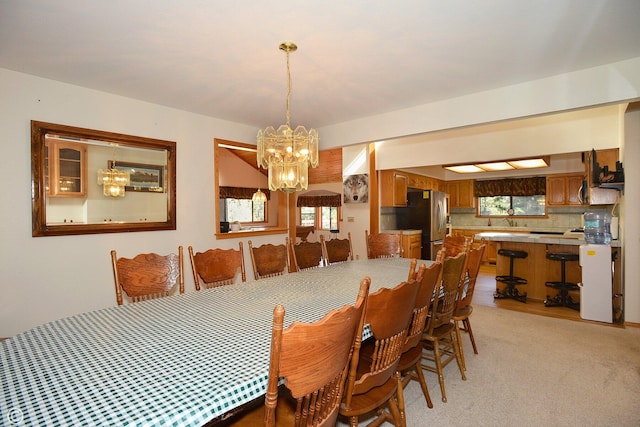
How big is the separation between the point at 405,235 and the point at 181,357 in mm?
5330

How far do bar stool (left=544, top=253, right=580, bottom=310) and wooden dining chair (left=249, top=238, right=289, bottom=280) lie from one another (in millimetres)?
3516

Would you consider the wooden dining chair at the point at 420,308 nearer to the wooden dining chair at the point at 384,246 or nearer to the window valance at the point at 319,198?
the wooden dining chair at the point at 384,246

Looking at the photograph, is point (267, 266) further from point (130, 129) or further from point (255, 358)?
point (130, 129)

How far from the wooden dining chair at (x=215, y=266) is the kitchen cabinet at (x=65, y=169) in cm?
153

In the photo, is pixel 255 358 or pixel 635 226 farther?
pixel 635 226

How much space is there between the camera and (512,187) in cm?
716

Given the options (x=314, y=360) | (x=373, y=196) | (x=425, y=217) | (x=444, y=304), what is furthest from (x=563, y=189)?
(x=314, y=360)

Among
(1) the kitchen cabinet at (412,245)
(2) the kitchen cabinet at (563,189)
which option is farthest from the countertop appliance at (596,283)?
(2) the kitchen cabinet at (563,189)

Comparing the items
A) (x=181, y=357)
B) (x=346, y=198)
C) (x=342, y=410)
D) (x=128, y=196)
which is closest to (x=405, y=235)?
(x=346, y=198)

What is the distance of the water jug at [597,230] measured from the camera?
3.78m

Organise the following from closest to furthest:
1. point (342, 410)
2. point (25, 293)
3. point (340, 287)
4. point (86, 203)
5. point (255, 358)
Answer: point (255, 358) → point (342, 410) → point (340, 287) → point (25, 293) → point (86, 203)

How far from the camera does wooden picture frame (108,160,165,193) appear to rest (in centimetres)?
339

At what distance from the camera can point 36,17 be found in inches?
76.0

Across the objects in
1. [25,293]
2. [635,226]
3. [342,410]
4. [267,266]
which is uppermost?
[635,226]
